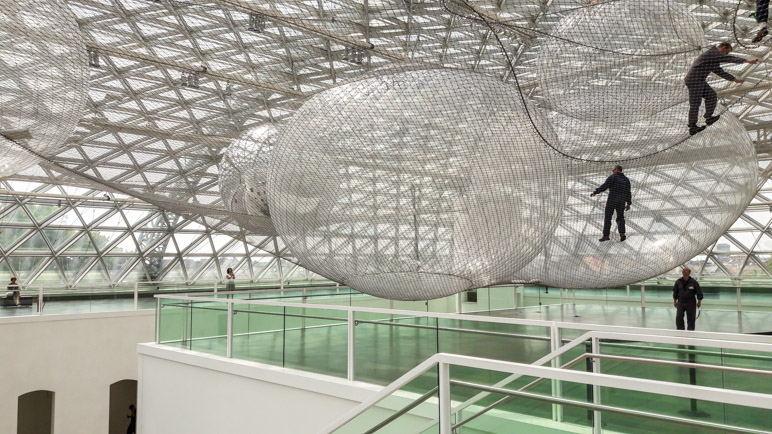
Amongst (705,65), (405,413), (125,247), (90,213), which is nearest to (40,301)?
(405,413)

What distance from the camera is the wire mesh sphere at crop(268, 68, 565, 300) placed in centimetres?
410

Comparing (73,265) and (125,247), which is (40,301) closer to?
(73,265)

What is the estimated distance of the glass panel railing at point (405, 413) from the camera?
11.1ft

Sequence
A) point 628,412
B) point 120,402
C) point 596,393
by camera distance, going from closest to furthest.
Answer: point 628,412 → point 596,393 → point 120,402

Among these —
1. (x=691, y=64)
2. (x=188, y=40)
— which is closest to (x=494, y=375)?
(x=691, y=64)

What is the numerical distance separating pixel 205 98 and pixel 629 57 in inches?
796

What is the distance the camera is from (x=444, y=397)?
3.31 metres

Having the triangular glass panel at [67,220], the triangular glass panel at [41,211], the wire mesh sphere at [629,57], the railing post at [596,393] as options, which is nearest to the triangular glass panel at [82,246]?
the triangular glass panel at [67,220]

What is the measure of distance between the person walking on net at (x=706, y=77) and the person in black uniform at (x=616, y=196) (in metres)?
0.71

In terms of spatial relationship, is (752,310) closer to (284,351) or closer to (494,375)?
(284,351)

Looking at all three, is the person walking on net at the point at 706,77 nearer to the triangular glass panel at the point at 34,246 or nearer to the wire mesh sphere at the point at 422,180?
the wire mesh sphere at the point at 422,180

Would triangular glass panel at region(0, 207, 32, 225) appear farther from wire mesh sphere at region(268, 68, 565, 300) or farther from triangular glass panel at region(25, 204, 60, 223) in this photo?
wire mesh sphere at region(268, 68, 565, 300)

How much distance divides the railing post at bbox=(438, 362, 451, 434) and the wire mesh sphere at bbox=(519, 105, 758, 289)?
6.33 feet

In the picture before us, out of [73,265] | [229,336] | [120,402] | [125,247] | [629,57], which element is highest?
[629,57]
